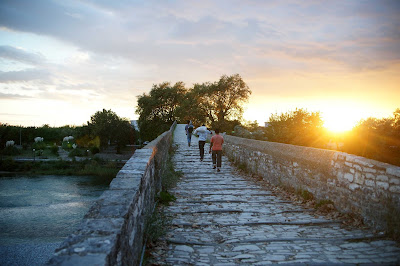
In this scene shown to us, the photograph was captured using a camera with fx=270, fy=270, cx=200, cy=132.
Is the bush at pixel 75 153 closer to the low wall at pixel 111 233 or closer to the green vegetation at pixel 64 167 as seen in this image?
the green vegetation at pixel 64 167

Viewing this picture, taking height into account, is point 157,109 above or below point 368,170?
above

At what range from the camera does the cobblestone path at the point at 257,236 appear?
3406mm

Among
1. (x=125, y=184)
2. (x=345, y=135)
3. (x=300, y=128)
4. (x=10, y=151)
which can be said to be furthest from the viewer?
(x=10, y=151)

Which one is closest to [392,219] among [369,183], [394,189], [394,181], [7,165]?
[394,189]

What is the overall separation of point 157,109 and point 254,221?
49.6m

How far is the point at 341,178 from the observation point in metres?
5.16

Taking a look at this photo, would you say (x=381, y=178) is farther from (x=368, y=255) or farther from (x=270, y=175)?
(x=270, y=175)

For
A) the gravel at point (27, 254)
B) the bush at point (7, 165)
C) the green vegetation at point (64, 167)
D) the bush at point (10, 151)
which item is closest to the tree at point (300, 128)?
the gravel at point (27, 254)

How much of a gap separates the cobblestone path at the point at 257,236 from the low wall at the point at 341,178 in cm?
46

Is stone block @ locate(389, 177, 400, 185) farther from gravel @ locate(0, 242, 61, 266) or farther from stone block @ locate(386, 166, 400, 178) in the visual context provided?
gravel @ locate(0, 242, 61, 266)

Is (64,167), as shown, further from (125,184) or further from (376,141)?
(376,141)

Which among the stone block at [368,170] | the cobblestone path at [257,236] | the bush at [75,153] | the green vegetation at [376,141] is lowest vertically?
the bush at [75,153]

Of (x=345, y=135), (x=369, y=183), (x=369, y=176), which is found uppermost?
(x=345, y=135)

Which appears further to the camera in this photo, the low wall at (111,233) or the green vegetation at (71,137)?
the green vegetation at (71,137)
